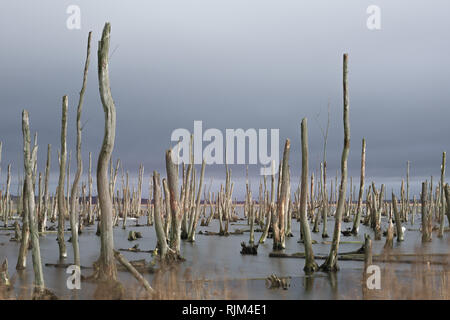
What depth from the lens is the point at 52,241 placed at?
63.7 ft

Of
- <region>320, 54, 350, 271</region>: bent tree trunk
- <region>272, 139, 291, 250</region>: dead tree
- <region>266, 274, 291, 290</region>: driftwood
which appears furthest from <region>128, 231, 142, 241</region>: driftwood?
<region>266, 274, 291, 290</region>: driftwood

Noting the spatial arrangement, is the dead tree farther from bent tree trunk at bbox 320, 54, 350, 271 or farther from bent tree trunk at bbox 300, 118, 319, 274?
bent tree trunk at bbox 320, 54, 350, 271

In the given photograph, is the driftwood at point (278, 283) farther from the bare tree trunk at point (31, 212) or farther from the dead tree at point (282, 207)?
the dead tree at point (282, 207)

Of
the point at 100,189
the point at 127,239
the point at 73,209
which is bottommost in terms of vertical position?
the point at 127,239

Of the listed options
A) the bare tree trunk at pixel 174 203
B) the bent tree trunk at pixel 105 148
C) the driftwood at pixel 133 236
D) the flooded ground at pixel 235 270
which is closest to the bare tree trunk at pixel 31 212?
the flooded ground at pixel 235 270

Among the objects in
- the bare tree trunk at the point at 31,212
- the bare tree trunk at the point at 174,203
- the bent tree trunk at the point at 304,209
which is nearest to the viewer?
the bare tree trunk at the point at 31,212

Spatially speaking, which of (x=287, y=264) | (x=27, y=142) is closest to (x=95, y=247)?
(x=287, y=264)

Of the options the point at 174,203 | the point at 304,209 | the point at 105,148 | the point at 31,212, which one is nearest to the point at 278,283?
Result: the point at 304,209

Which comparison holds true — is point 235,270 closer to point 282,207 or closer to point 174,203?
point 174,203

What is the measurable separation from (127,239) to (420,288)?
46.2 ft

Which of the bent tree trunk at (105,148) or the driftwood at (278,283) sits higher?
the bent tree trunk at (105,148)

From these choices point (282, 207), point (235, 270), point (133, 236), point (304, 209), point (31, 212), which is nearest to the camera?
point (31, 212)
